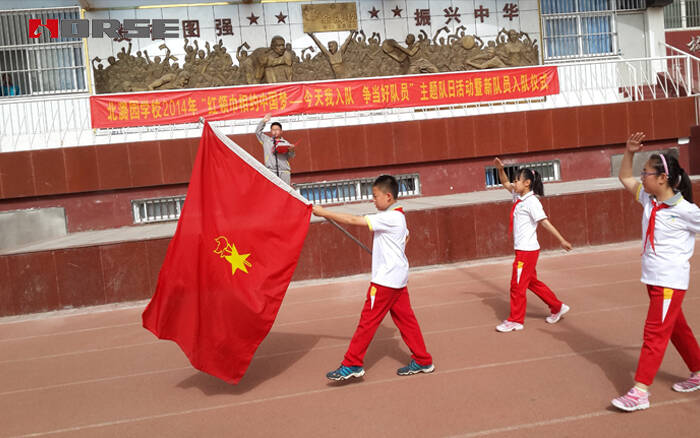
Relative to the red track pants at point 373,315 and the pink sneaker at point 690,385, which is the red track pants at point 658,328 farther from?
the red track pants at point 373,315

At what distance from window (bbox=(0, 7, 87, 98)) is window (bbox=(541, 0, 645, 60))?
1270 cm

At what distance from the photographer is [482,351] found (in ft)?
16.6

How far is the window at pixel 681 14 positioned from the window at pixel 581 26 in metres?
1.29

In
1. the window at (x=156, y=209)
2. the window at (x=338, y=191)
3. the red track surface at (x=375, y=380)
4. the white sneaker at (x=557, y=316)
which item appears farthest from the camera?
the window at (x=338, y=191)

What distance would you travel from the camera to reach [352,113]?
43.4ft

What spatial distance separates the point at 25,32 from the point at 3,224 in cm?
544

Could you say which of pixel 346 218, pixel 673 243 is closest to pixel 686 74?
pixel 673 243

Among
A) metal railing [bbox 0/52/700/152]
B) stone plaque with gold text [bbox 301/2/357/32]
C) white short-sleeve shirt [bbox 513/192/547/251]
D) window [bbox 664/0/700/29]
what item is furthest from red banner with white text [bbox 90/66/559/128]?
white short-sleeve shirt [bbox 513/192/547/251]

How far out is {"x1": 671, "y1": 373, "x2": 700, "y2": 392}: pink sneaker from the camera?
380 cm

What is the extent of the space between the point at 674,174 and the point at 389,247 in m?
2.00

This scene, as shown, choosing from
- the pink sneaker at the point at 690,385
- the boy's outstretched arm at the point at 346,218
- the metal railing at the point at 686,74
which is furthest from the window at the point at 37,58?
the metal railing at the point at 686,74

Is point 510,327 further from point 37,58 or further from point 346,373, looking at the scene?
point 37,58

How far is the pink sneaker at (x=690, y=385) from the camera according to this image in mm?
3799

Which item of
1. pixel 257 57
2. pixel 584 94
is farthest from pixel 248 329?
pixel 584 94
